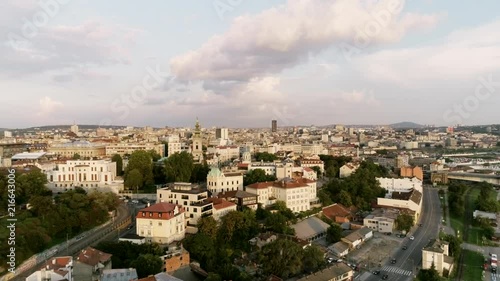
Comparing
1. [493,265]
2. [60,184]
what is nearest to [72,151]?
[60,184]

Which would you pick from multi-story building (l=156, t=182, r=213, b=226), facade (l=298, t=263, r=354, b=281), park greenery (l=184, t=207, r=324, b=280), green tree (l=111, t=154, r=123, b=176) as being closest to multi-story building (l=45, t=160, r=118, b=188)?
green tree (l=111, t=154, r=123, b=176)

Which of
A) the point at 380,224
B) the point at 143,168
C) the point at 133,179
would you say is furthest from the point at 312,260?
the point at 143,168

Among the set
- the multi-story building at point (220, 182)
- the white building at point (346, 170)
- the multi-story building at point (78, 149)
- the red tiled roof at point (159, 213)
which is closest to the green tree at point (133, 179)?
the multi-story building at point (220, 182)

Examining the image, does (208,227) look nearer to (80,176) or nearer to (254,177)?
(254,177)

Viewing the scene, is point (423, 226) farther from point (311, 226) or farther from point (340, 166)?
point (340, 166)

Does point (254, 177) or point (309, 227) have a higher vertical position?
point (254, 177)

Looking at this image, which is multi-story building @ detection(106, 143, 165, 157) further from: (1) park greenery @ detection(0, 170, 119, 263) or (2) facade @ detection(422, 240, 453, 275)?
(2) facade @ detection(422, 240, 453, 275)
